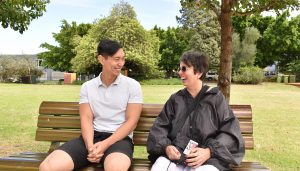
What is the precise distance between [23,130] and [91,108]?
6.26 metres

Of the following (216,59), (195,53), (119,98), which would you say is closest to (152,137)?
(119,98)

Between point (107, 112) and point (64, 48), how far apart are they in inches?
2103

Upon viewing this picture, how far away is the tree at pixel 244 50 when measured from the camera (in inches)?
1929

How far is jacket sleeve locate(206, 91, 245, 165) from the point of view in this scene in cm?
379

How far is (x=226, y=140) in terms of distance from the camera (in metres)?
3.86

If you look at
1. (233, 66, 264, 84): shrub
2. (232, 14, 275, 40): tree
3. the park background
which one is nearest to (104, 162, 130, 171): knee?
the park background

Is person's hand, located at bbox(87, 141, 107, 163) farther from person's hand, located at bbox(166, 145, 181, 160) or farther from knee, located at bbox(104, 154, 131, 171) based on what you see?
person's hand, located at bbox(166, 145, 181, 160)

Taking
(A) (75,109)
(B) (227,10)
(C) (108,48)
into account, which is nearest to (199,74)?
(C) (108,48)

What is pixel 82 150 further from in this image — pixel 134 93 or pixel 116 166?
pixel 134 93

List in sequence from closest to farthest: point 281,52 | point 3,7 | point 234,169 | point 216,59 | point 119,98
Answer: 1. point 234,169
2. point 119,98
3. point 3,7
4. point 216,59
5. point 281,52

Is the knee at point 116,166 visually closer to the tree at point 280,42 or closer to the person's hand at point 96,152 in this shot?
the person's hand at point 96,152

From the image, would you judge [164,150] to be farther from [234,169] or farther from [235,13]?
[235,13]

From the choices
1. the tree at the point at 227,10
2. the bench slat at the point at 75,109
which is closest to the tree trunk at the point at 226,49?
the tree at the point at 227,10

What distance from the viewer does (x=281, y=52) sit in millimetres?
53938
